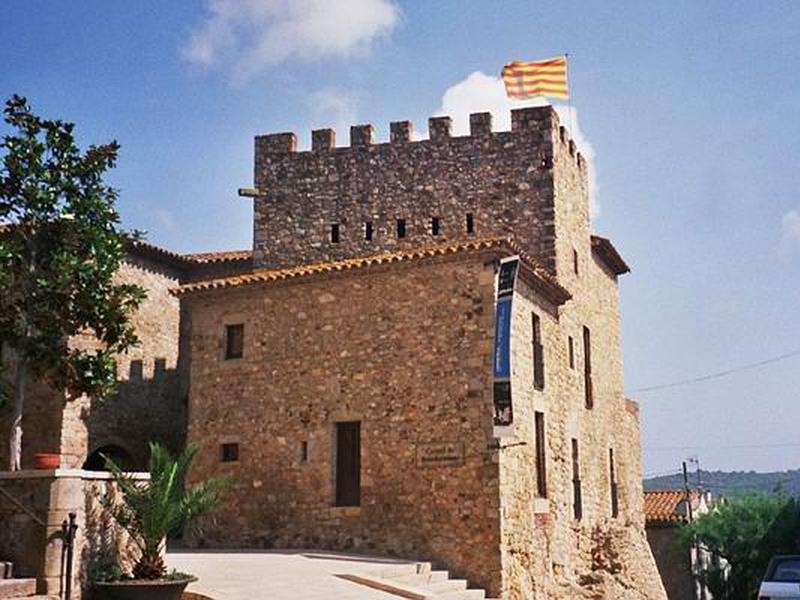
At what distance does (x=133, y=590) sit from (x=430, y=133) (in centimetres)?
1487

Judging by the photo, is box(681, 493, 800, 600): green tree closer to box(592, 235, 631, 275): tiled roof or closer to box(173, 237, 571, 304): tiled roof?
box(592, 235, 631, 275): tiled roof

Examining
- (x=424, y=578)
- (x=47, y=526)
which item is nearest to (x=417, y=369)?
(x=424, y=578)

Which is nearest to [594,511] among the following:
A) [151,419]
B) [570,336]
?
[570,336]

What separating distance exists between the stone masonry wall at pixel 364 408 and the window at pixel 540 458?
251 cm

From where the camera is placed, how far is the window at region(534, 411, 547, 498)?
1805cm

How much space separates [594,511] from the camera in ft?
72.5

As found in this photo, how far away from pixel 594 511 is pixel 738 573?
8.57m

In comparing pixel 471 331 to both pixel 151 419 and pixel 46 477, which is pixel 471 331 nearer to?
pixel 46 477

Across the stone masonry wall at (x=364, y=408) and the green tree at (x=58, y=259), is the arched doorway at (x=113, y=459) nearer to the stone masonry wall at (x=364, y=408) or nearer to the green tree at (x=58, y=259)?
the stone masonry wall at (x=364, y=408)

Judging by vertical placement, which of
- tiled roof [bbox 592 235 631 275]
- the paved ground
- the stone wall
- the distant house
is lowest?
the distant house

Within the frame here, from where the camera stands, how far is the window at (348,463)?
682 inches

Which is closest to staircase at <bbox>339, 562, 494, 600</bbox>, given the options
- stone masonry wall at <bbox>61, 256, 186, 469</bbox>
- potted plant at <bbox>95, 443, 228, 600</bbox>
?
potted plant at <bbox>95, 443, 228, 600</bbox>

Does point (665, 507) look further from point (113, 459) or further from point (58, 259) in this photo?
point (58, 259)

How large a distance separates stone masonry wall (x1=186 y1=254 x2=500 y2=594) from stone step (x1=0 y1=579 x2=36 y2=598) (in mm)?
7499
